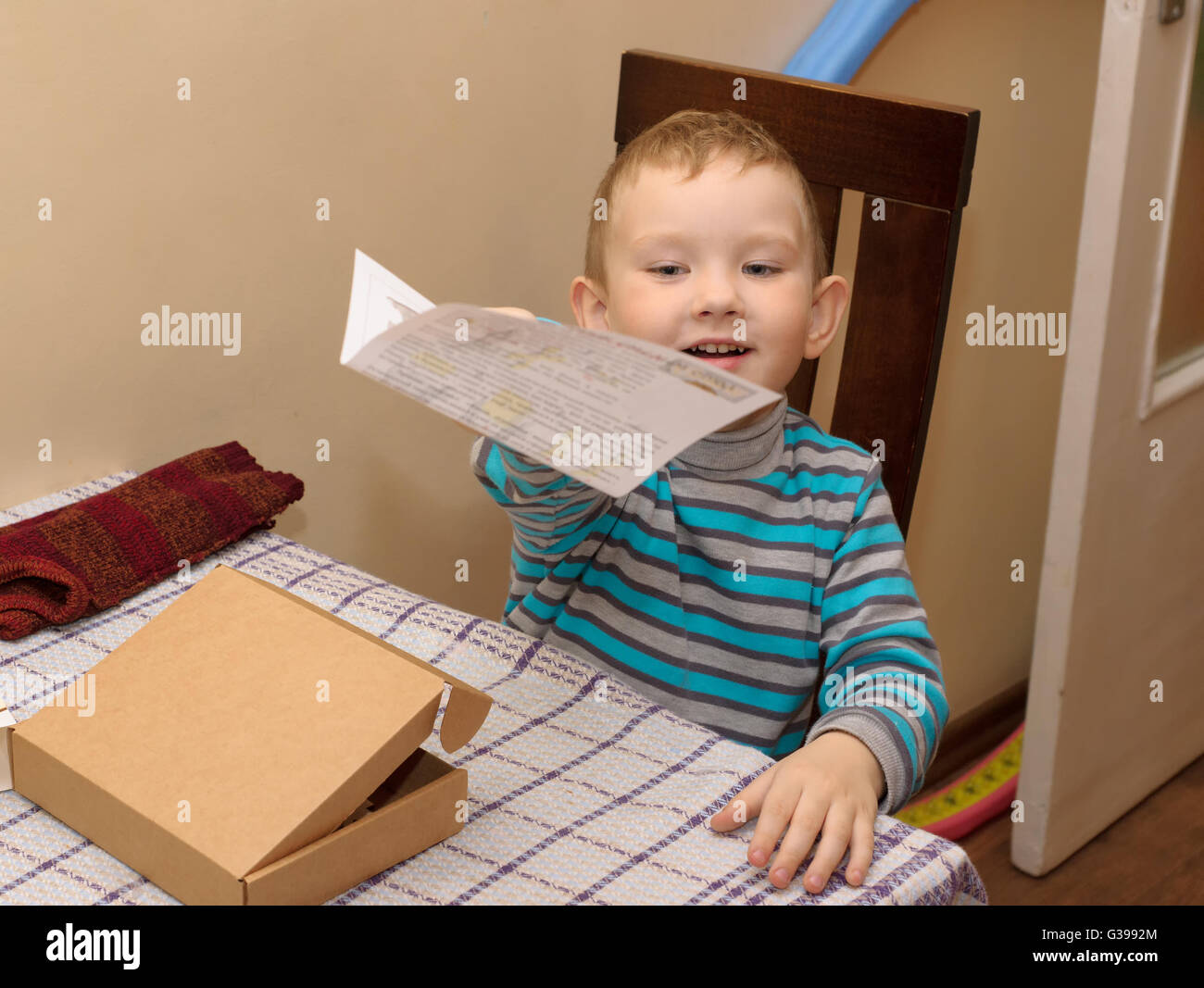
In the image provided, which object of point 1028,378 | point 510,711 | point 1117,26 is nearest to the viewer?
point 510,711

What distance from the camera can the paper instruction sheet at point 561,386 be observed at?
0.57 meters

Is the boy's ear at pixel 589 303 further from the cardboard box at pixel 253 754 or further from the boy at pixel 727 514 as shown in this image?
the cardboard box at pixel 253 754

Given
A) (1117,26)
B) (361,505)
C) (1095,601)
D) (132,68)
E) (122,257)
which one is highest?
(1117,26)

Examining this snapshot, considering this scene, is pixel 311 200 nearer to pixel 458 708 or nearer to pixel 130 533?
pixel 130 533

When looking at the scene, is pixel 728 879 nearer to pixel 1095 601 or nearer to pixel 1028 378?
pixel 1095 601

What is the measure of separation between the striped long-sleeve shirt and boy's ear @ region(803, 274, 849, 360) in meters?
0.06

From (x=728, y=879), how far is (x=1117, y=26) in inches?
43.3

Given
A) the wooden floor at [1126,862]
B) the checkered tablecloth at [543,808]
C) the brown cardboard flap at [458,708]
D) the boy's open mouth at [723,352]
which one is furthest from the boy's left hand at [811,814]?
the wooden floor at [1126,862]

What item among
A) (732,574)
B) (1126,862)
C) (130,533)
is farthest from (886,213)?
(1126,862)

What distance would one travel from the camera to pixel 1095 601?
1.60m

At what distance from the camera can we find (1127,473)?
1.57 meters

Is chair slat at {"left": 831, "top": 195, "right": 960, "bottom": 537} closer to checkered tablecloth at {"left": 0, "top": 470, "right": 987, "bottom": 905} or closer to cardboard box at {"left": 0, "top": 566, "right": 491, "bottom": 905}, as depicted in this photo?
checkered tablecloth at {"left": 0, "top": 470, "right": 987, "bottom": 905}

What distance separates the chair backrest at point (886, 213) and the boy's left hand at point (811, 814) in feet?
1.29

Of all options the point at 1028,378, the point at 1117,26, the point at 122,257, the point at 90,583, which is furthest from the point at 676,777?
the point at 1028,378
